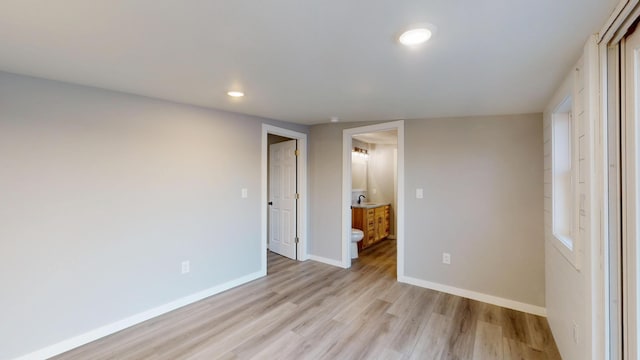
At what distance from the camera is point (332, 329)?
246cm

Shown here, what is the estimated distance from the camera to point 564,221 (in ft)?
7.45

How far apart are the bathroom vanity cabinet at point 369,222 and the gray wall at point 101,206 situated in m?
2.52

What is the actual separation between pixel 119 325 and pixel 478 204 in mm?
3720

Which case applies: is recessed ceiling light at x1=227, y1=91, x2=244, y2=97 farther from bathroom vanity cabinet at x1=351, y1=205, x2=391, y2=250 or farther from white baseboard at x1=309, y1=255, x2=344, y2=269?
bathroom vanity cabinet at x1=351, y1=205, x2=391, y2=250

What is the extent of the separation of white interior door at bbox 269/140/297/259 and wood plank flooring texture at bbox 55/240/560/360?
1.17m

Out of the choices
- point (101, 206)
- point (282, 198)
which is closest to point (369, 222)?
point (282, 198)

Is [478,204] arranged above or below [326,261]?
above

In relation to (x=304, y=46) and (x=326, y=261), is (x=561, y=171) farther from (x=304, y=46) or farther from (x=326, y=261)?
(x=326, y=261)

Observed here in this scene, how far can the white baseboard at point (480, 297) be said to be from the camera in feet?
9.08

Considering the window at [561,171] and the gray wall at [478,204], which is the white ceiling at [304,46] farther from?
the gray wall at [478,204]

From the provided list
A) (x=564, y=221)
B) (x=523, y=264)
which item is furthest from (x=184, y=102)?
(x=523, y=264)

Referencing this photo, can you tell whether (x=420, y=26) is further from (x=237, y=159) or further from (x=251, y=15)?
(x=237, y=159)

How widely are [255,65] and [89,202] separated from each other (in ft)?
5.89

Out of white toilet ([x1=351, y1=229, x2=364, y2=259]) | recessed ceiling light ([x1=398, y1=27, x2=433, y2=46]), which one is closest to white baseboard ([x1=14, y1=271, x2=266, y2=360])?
white toilet ([x1=351, y1=229, x2=364, y2=259])
